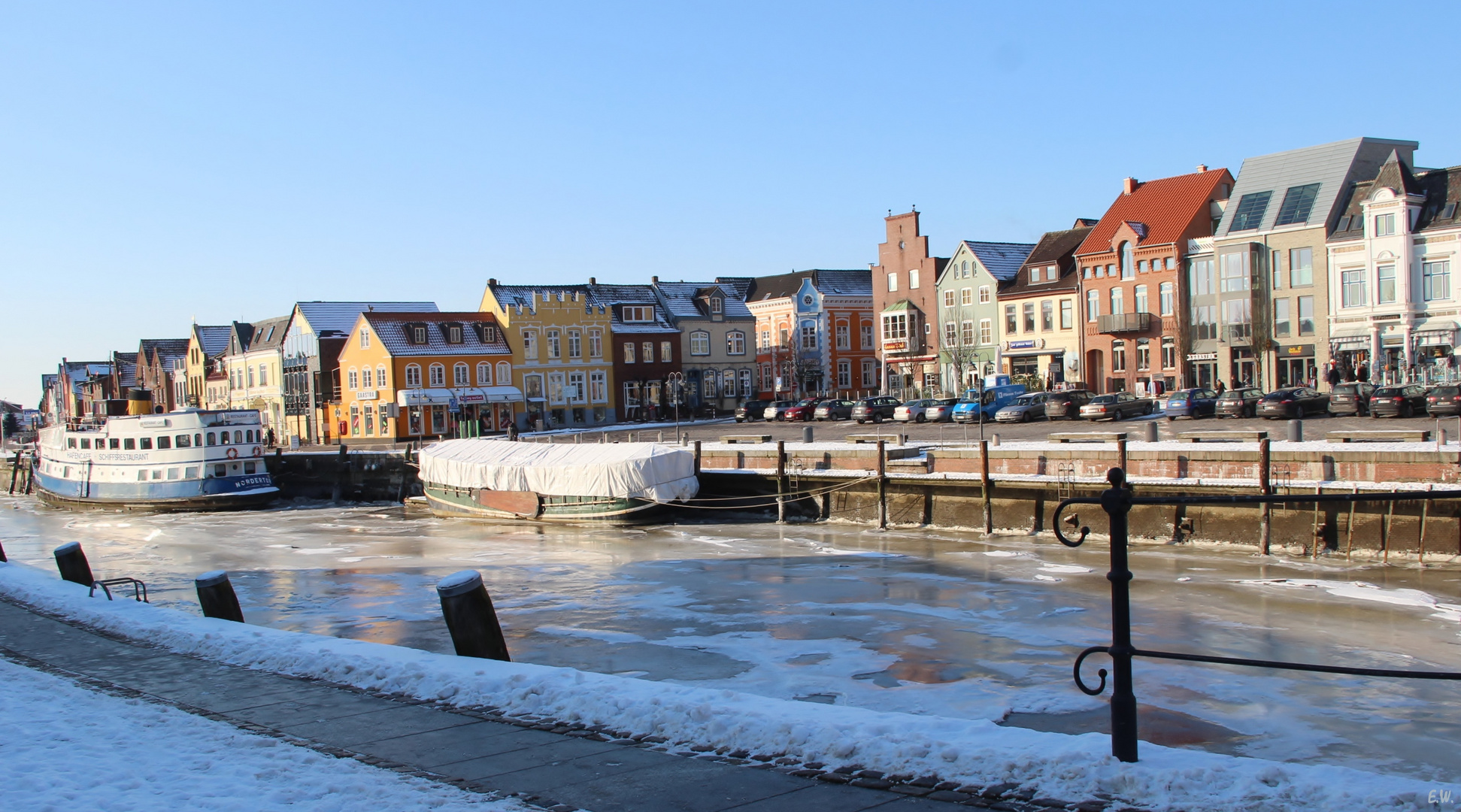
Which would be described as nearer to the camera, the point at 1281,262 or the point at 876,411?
the point at 876,411

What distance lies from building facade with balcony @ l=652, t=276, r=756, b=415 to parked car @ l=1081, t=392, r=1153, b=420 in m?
37.4

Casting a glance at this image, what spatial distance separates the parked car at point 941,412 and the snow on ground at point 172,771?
49.1 metres

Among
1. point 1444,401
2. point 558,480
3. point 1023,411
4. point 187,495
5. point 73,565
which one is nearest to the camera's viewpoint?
point 73,565

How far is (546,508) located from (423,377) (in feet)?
115

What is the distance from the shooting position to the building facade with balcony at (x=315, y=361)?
80312mm

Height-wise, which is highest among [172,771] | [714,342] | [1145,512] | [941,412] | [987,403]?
[714,342]

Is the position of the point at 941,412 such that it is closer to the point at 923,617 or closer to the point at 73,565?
the point at 923,617

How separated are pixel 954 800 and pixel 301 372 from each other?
276ft

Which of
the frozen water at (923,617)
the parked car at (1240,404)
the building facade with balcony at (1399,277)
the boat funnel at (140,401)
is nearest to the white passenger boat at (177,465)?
the boat funnel at (140,401)

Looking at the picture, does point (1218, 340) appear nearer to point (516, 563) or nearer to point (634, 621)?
point (516, 563)

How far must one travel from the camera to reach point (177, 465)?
55.2 meters

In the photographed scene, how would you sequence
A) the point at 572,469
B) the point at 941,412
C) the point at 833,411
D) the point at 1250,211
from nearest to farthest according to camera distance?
1. the point at 572,469
2. the point at 941,412
3. the point at 1250,211
4. the point at 833,411

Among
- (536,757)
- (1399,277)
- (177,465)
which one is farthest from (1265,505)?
(177,465)

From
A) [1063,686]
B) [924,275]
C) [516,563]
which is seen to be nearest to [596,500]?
[516,563]
